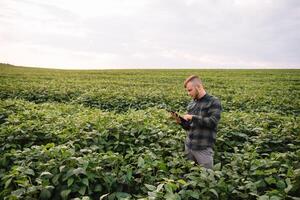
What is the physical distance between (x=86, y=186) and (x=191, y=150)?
1864mm

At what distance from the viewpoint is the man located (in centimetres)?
449

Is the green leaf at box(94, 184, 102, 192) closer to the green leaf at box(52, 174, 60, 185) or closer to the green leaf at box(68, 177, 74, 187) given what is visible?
the green leaf at box(68, 177, 74, 187)

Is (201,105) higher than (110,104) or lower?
higher

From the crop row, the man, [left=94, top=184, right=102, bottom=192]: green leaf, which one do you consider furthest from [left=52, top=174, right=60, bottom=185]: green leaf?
the man

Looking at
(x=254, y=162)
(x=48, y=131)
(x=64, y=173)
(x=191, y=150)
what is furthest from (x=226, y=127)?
(x=64, y=173)

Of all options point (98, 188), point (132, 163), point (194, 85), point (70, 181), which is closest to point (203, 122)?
point (194, 85)

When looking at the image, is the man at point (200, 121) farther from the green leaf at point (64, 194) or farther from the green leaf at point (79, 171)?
the green leaf at point (64, 194)

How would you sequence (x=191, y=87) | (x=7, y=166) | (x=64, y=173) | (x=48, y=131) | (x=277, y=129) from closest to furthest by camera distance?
(x=64, y=173), (x=7, y=166), (x=191, y=87), (x=48, y=131), (x=277, y=129)

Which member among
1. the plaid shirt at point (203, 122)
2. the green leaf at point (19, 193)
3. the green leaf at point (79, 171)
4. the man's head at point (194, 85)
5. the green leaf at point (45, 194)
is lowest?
the green leaf at point (45, 194)

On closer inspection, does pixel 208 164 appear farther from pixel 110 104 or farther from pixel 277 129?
pixel 110 104

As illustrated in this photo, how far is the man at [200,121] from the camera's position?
14.7 ft

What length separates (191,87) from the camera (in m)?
4.55

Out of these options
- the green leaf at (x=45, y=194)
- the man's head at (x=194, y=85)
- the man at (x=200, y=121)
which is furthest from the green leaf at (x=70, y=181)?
the man's head at (x=194, y=85)

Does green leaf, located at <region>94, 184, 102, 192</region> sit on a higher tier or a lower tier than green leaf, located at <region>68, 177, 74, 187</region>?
lower
